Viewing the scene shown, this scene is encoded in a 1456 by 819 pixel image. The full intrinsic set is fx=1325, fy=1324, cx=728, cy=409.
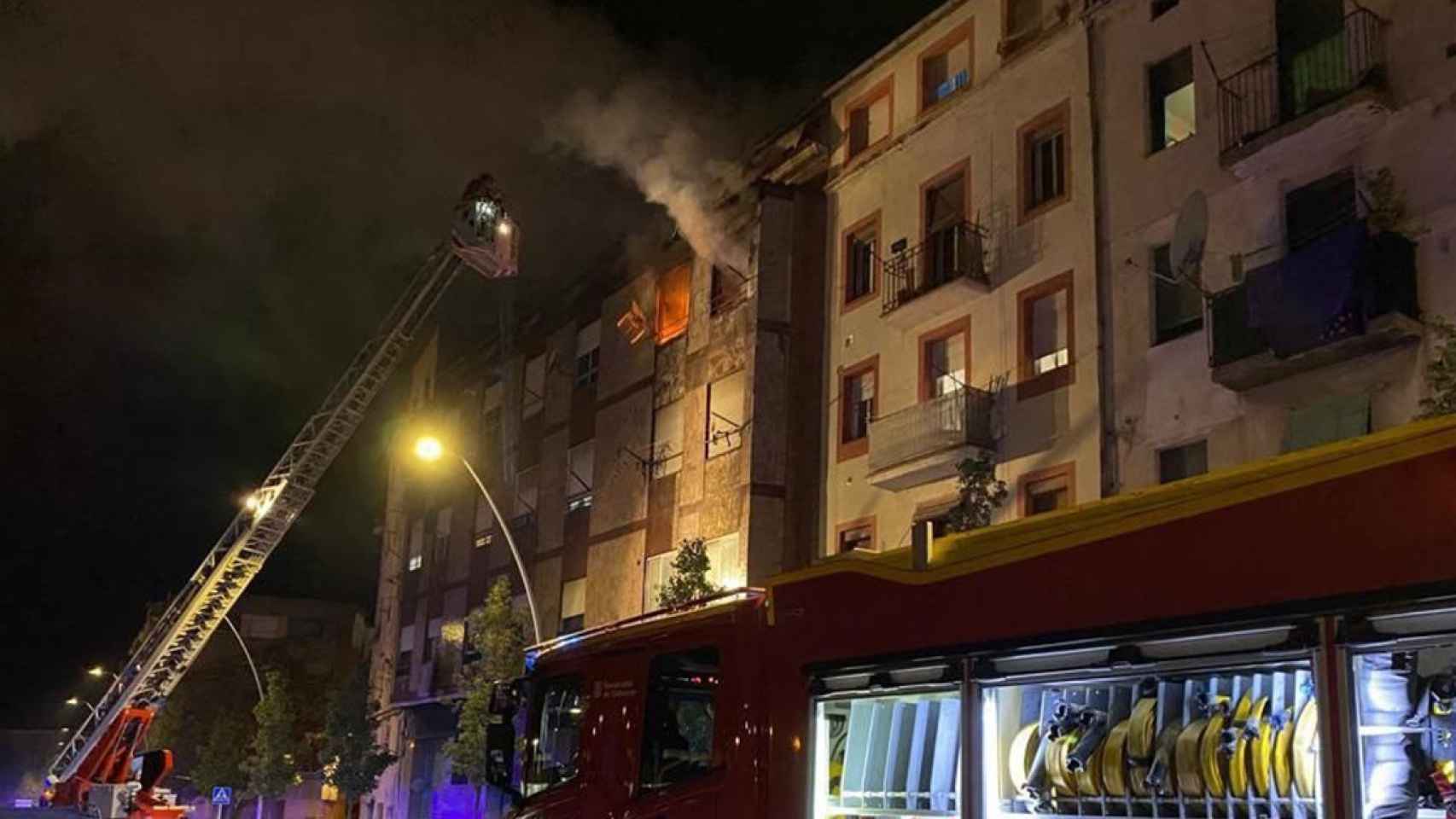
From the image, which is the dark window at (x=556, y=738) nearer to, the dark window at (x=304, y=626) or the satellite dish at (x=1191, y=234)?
the satellite dish at (x=1191, y=234)

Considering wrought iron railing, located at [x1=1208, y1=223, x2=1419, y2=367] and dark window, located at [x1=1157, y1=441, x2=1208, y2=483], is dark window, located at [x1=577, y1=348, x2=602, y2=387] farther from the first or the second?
wrought iron railing, located at [x1=1208, y1=223, x2=1419, y2=367]

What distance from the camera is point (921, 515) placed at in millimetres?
21109

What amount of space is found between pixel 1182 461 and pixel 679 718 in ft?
37.2

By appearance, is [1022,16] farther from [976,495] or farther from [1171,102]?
[976,495]

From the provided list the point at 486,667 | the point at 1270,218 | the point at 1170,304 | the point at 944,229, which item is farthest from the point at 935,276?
the point at 486,667

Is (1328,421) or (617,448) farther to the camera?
(617,448)

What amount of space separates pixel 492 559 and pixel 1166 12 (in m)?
24.4

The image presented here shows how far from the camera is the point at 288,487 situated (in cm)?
3228

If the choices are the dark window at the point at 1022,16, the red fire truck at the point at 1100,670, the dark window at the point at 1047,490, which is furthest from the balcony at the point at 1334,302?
the red fire truck at the point at 1100,670

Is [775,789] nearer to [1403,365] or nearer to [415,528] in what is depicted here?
[1403,365]

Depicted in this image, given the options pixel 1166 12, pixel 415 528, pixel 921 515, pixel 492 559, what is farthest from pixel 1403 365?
pixel 415 528

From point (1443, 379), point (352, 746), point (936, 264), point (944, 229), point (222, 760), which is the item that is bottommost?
point (222, 760)

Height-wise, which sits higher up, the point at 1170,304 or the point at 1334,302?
the point at 1170,304

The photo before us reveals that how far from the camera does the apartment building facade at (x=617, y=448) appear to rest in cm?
2508
